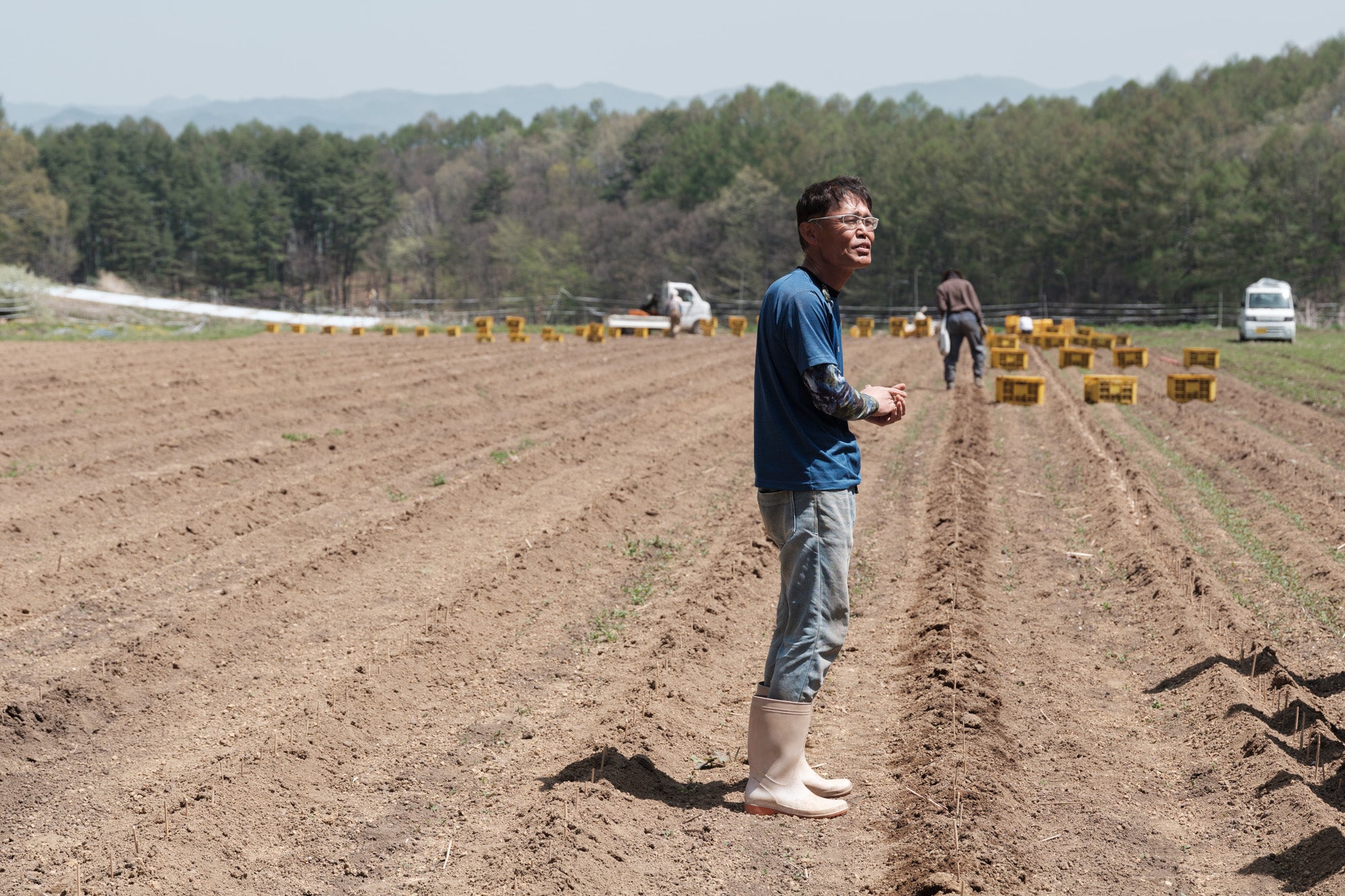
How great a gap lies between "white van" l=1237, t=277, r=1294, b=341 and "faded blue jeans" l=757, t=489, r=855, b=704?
30.7m

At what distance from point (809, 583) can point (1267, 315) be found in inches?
1233

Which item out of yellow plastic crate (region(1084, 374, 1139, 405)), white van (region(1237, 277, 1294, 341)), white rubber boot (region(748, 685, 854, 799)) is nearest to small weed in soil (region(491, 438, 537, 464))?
white rubber boot (region(748, 685, 854, 799))

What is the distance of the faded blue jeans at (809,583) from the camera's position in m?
4.09

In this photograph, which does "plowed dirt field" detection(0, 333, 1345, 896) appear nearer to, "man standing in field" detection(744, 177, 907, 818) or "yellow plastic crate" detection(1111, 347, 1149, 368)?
"man standing in field" detection(744, 177, 907, 818)

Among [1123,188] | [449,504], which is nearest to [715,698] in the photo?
[449,504]

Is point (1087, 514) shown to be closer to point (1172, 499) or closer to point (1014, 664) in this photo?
point (1172, 499)

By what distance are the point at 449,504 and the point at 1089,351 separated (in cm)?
1525

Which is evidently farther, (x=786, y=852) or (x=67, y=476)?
(x=67, y=476)

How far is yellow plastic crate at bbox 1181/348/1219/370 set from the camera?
2031 cm

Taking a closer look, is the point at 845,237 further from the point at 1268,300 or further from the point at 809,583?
the point at 1268,300

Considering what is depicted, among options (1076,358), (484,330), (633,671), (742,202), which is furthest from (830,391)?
(742,202)

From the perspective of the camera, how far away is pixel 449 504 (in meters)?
9.70

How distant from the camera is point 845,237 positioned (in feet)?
13.6

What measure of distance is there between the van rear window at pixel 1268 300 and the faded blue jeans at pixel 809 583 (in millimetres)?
31935
